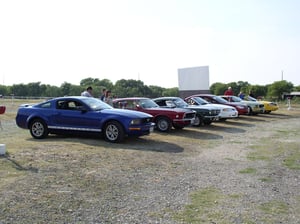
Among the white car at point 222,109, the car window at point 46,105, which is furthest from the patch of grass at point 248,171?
the white car at point 222,109

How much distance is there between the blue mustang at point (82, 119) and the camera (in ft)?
34.5

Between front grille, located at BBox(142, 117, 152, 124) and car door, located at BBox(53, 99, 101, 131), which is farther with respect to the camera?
front grille, located at BBox(142, 117, 152, 124)

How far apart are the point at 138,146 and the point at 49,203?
17.3 feet

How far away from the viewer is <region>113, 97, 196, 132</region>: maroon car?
1367cm

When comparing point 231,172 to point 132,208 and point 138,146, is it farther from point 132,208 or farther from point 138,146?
point 138,146

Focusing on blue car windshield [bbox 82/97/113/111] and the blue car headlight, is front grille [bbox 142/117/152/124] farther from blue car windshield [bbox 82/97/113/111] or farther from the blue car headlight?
blue car windshield [bbox 82/97/113/111]

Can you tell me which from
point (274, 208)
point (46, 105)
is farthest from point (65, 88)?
point (274, 208)

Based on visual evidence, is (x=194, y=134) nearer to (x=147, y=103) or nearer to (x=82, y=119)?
(x=147, y=103)

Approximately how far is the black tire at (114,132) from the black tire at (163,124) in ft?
11.6

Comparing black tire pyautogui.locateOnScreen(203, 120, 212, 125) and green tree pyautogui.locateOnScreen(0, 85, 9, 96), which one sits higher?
green tree pyautogui.locateOnScreen(0, 85, 9, 96)

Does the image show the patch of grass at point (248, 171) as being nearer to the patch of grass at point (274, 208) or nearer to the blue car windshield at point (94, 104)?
the patch of grass at point (274, 208)

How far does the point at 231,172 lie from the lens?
7.05 metres

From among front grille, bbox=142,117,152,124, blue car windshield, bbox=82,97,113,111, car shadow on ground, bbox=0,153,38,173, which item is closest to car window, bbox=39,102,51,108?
blue car windshield, bbox=82,97,113,111

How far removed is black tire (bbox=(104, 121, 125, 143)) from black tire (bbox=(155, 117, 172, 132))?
11.6 feet
